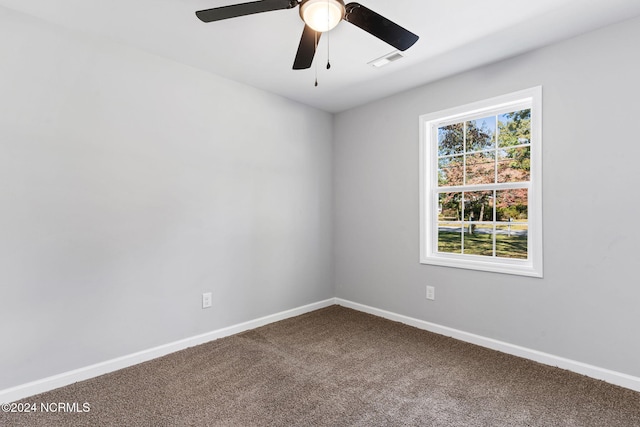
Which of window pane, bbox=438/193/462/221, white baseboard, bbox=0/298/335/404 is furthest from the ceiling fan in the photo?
white baseboard, bbox=0/298/335/404

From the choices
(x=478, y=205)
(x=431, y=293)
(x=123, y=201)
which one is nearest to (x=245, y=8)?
(x=123, y=201)

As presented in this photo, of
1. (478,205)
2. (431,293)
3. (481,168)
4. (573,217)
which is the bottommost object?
(431,293)

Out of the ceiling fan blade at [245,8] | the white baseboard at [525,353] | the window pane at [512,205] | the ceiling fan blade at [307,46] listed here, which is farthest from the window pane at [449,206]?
the ceiling fan blade at [245,8]

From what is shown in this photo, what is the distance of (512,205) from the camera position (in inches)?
107

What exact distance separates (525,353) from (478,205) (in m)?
1.26

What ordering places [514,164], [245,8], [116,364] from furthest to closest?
[514,164] → [116,364] → [245,8]

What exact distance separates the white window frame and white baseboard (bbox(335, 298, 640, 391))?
0.60 metres

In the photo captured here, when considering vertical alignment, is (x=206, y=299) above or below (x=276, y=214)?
below

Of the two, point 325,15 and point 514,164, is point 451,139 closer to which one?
point 514,164

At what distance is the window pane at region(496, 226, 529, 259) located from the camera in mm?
2670

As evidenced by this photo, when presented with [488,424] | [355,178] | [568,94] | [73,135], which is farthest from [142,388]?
[568,94]

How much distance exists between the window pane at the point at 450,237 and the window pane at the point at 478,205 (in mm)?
144

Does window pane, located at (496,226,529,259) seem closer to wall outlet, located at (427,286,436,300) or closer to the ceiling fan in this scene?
wall outlet, located at (427,286,436,300)

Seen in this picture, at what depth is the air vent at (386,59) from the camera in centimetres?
255
